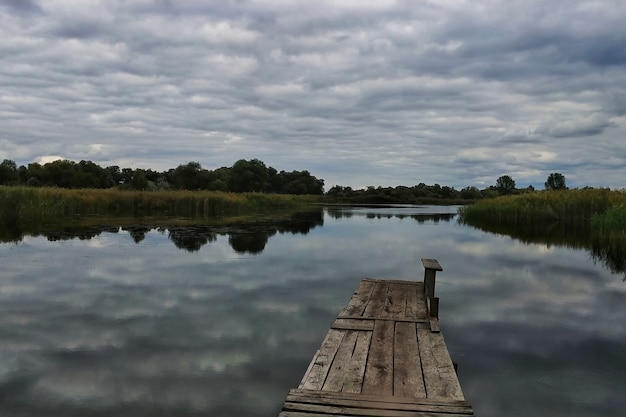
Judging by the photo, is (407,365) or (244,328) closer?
(407,365)

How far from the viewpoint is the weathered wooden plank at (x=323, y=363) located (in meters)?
4.87

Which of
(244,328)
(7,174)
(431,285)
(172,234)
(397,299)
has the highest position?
(7,174)

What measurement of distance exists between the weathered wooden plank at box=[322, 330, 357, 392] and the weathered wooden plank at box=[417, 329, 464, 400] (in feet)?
2.68

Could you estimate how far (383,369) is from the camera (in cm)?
532

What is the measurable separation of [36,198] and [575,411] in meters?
32.7

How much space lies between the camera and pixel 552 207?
32875 mm

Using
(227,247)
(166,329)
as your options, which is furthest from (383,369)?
(227,247)

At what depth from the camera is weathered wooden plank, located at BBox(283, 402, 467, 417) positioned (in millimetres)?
4180

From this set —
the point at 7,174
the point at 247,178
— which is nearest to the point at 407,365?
the point at 7,174

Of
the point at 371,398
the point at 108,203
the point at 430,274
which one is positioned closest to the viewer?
the point at 371,398

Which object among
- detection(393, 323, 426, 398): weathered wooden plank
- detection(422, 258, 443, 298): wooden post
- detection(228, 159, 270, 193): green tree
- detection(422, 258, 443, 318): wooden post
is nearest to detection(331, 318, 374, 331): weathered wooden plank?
detection(393, 323, 426, 398): weathered wooden plank

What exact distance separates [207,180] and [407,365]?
82919mm

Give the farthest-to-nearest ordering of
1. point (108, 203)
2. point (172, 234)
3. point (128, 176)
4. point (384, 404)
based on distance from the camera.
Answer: point (128, 176) → point (108, 203) → point (172, 234) → point (384, 404)

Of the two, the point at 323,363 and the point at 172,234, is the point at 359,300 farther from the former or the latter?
the point at 172,234
